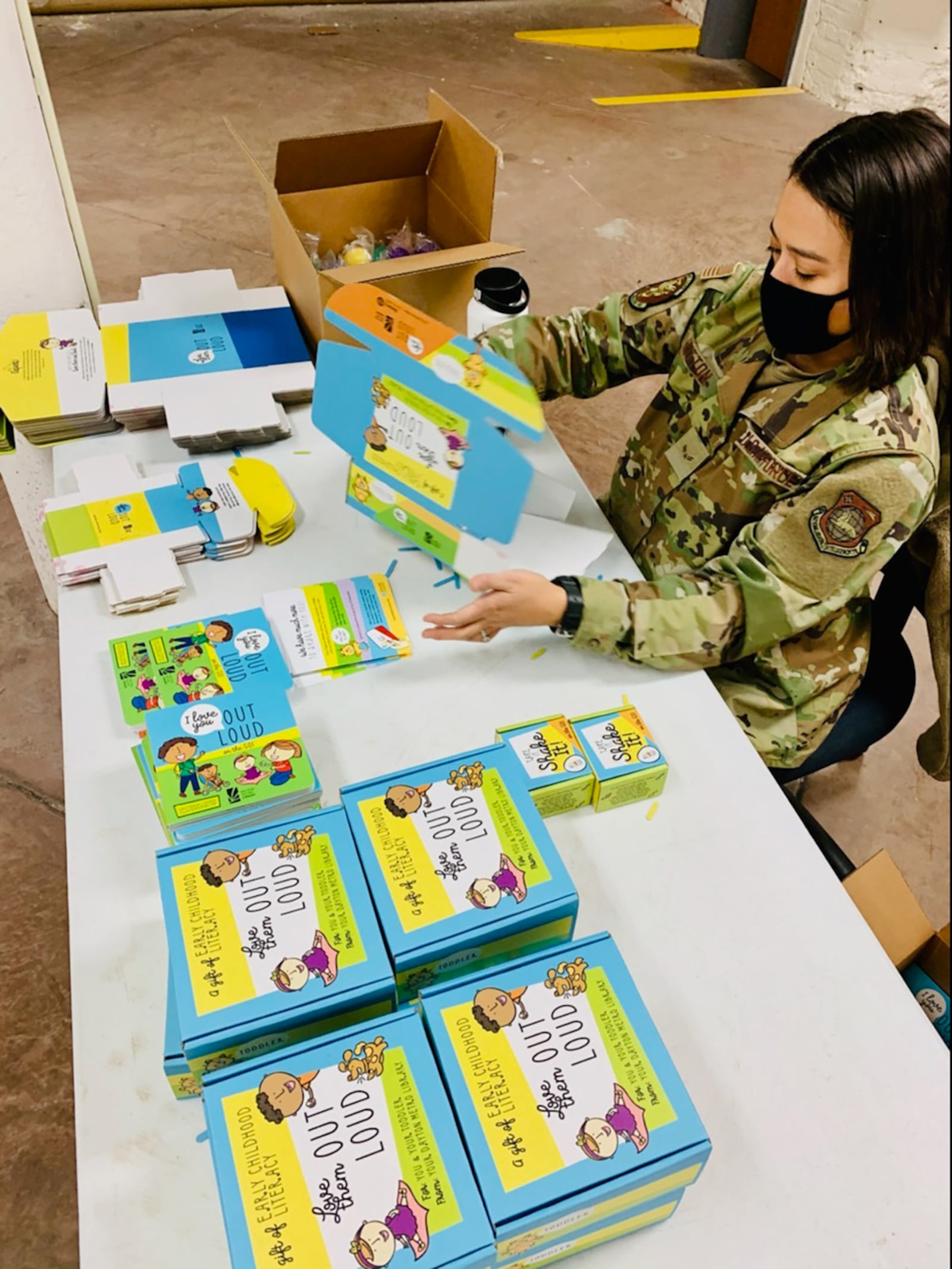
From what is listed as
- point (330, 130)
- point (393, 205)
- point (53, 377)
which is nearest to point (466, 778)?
point (53, 377)

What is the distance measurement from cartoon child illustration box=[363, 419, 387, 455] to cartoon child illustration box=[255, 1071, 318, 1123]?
76 cm

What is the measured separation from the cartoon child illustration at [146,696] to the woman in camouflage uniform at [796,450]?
0.37 m

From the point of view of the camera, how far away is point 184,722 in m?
1.10

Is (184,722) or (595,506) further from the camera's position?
(595,506)

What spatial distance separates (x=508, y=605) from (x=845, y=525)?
1.46ft

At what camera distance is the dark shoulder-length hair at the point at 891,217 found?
3.76 ft

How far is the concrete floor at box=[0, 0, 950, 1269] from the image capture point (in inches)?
73.1

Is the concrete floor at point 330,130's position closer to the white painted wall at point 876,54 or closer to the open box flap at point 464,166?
the white painted wall at point 876,54

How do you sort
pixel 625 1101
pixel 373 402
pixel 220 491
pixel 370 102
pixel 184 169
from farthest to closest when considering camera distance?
pixel 370 102 < pixel 184 169 < pixel 220 491 < pixel 373 402 < pixel 625 1101

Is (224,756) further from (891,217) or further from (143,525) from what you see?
(891,217)

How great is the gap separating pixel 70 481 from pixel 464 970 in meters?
1.02

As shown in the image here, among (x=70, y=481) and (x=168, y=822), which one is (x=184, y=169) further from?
(x=168, y=822)

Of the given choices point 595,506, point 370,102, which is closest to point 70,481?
point 595,506

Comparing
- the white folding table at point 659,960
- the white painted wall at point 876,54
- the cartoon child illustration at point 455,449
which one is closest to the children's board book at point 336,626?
the white folding table at point 659,960
